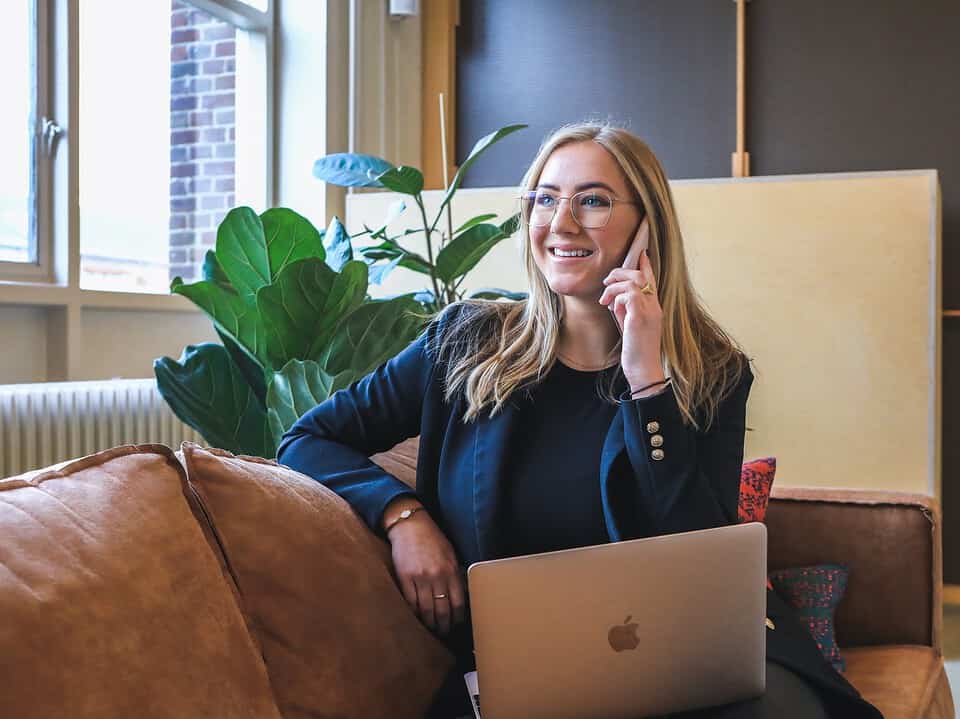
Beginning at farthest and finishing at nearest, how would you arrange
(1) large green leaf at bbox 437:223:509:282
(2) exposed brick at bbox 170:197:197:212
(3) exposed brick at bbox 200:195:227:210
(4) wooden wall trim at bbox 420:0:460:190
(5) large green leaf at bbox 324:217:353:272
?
(4) wooden wall trim at bbox 420:0:460:190 → (3) exposed brick at bbox 200:195:227:210 → (2) exposed brick at bbox 170:197:197:212 → (1) large green leaf at bbox 437:223:509:282 → (5) large green leaf at bbox 324:217:353:272

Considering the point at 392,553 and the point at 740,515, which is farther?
the point at 740,515

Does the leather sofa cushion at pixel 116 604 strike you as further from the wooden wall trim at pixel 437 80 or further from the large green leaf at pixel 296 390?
the wooden wall trim at pixel 437 80

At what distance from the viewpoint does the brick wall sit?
146 inches

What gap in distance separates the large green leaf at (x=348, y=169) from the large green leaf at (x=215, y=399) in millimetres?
633

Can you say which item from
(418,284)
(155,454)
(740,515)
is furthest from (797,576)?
(418,284)

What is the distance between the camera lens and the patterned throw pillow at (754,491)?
1.97 metres

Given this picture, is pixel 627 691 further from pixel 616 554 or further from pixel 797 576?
pixel 797 576

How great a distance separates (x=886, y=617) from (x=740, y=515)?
394 millimetres

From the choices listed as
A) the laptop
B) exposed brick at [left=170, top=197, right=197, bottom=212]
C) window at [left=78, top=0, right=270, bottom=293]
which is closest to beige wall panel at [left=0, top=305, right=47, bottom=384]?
window at [left=78, top=0, right=270, bottom=293]

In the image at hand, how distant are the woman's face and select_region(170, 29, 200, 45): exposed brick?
2531 millimetres

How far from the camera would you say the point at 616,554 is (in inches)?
44.5

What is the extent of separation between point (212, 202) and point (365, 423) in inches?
96.1

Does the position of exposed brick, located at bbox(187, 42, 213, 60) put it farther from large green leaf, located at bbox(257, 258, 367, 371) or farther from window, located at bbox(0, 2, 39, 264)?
large green leaf, located at bbox(257, 258, 367, 371)

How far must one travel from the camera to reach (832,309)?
302cm
